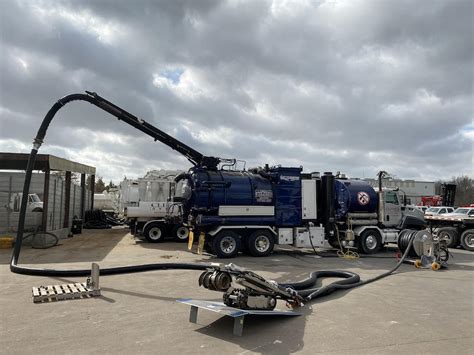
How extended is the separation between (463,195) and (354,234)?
87354mm

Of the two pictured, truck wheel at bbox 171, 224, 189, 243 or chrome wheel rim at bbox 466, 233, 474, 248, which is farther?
truck wheel at bbox 171, 224, 189, 243

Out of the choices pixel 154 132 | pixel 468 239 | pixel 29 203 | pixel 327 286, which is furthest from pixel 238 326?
pixel 29 203

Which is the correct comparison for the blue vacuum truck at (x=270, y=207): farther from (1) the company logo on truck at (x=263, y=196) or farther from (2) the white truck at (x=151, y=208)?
(2) the white truck at (x=151, y=208)

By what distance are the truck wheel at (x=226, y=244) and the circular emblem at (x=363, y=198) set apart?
5.69 metres

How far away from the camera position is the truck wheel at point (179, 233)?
1970 cm

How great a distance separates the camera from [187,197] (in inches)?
600

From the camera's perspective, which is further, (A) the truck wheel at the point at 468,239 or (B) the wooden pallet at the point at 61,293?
(A) the truck wheel at the point at 468,239

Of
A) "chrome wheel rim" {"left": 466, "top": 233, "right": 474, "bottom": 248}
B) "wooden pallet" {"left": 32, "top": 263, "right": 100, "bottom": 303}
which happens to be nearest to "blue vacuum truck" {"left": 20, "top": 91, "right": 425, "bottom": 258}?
"chrome wheel rim" {"left": 466, "top": 233, "right": 474, "bottom": 248}

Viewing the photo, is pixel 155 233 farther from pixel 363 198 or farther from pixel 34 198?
pixel 363 198

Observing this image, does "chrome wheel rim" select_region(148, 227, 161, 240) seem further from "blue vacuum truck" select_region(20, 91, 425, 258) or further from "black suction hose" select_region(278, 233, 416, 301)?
"black suction hose" select_region(278, 233, 416, 301)

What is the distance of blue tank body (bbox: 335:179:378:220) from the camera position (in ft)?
54.7

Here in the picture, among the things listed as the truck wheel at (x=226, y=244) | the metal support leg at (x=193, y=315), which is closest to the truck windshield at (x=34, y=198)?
the truck wheel at (x=226, y=244)

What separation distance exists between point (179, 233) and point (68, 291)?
38.5ft

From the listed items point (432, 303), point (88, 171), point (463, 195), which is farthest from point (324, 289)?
point (463, 195)
